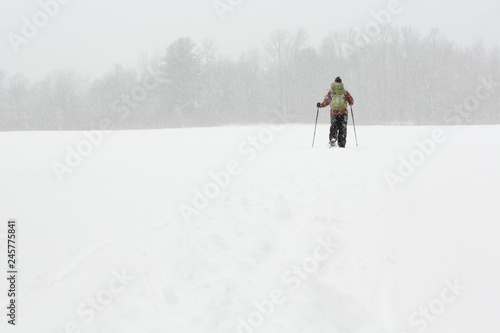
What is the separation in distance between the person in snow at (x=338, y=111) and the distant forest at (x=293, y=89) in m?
28.6

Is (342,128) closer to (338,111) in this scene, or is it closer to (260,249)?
(338,111)

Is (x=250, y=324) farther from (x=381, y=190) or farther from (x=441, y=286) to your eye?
(x=381, y=190)

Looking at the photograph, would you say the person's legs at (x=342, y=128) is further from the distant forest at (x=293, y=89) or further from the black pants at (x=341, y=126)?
the distant forest at (x=293, y=89)

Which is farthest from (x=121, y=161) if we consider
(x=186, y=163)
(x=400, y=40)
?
(x=400, y=40)

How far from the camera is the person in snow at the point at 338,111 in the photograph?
34.4ft

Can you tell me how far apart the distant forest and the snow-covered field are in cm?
3298

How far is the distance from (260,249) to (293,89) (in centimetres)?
4754

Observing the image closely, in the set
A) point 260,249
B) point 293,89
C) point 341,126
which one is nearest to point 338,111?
point 341,126

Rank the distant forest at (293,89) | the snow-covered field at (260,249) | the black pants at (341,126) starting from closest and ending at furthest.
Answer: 1. the snow-covered field at (260,249)
2. the black pants at (341,126)
3. the distant forest at (293,89)

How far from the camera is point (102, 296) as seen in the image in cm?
418

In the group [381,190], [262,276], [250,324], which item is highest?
[381,190]

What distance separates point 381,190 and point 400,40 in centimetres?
5258

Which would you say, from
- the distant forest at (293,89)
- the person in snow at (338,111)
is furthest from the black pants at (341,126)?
the distant forest at (293,89)

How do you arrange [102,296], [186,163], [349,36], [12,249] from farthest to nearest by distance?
[349,36], [186,163], [12,249], [102,296]
